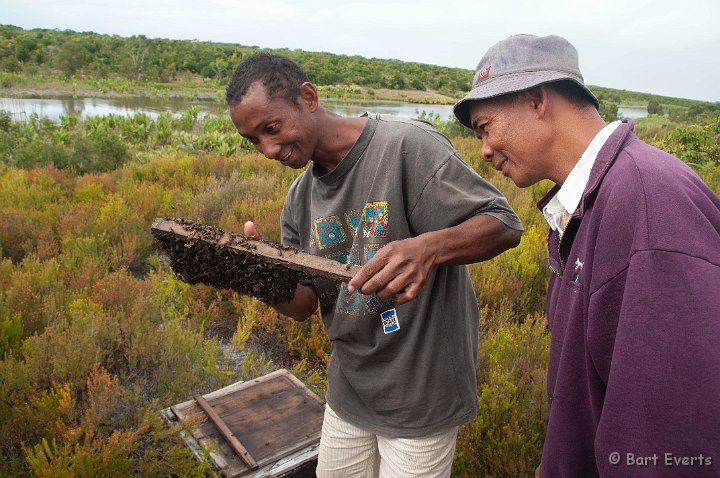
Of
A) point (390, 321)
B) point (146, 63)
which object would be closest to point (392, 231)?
point (390, 321)

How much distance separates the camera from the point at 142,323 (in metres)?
4.66

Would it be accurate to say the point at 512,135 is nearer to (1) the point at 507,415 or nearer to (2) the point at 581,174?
(2) the point at 581,174

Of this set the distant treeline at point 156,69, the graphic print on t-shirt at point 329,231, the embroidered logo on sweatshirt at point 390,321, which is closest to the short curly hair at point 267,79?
the graphic print on t-shirt at point 329,231

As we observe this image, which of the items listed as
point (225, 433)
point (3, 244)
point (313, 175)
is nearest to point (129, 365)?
point (225, 433)

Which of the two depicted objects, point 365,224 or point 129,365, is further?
point 129,365

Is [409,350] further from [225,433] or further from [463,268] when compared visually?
[225,433]

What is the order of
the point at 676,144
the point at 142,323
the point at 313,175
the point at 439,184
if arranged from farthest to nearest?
the point at 676,144, the point at 142,323, the point at 313,175, the point at 439,184

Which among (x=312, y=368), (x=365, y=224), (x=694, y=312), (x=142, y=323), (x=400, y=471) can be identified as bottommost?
(x=312, y=368)

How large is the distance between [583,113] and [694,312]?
78 centimetres

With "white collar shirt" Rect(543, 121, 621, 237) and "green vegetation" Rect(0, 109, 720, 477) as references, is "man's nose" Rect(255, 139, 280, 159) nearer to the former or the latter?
"white collar shirt" Rect(543, 121, 621, 237)

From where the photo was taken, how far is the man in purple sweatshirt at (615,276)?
3.70 feet

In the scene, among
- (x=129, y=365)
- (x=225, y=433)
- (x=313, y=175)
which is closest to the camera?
(x=313, y=175)

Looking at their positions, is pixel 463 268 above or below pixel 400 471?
above

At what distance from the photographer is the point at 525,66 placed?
5.37 feet
